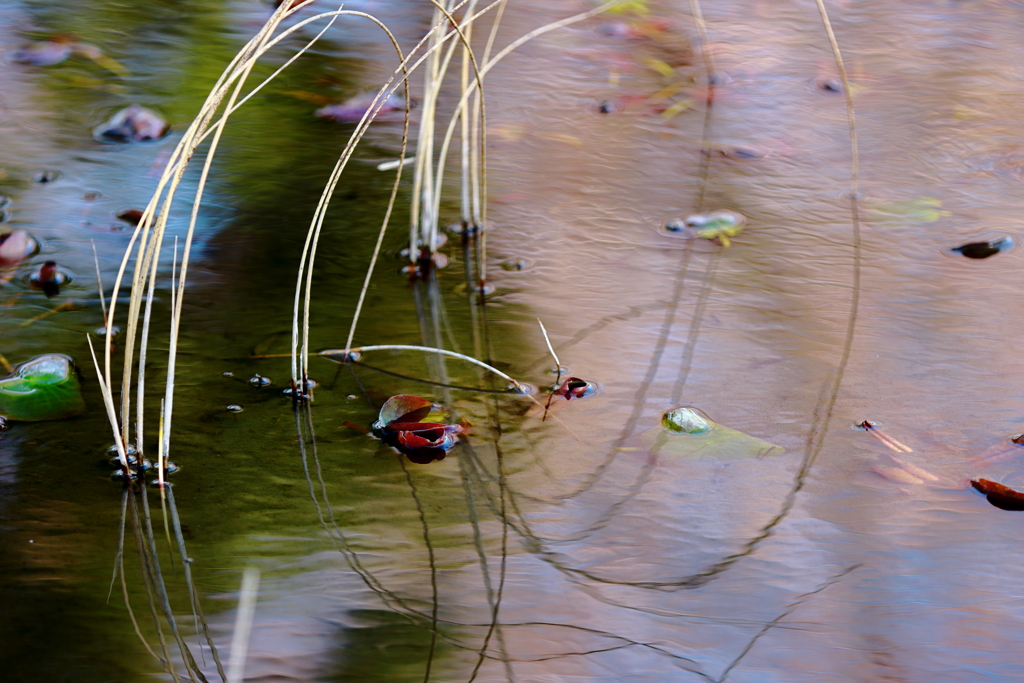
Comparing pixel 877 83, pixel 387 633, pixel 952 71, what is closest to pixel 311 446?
pixel 387 633

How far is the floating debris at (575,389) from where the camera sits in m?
1.38

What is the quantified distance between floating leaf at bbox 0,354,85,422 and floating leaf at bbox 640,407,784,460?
0.80 m

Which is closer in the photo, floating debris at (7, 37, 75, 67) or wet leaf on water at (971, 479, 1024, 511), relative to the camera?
wet leaf on water at (971, 479, 1024, 511)

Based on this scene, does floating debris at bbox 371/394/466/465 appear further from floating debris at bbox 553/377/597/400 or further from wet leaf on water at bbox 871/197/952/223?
wet leaf on water at bbox 871/197/952/223

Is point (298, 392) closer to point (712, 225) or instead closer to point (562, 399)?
point (562, 399)

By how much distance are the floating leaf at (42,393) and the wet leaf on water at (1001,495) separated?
47.8 inches

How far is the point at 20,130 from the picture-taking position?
2154 mm

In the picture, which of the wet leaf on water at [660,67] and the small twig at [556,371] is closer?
the small twig at [556,371]

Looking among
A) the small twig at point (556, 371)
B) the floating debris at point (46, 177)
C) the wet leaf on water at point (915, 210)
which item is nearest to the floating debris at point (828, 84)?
the wet leaf on water at point (915, 210)

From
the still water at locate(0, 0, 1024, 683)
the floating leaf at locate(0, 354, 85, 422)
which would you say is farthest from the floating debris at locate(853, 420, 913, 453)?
the floating leaf at locate(0, 354, 85, 422)

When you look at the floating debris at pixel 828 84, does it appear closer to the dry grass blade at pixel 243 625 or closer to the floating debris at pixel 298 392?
the floating debris at pixel 298 392

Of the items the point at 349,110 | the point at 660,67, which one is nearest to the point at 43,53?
the point at 349,110

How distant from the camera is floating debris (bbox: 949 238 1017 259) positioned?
1.80m

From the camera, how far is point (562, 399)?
137 cm
